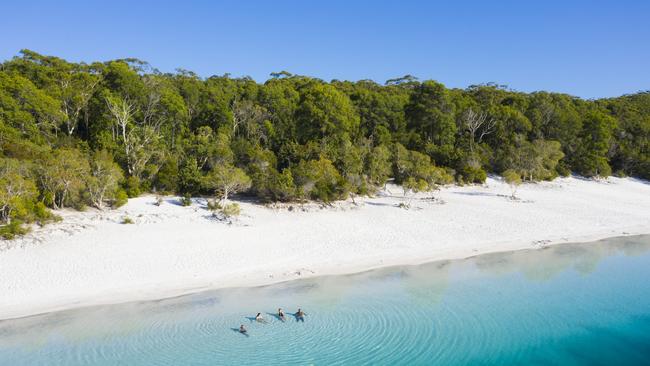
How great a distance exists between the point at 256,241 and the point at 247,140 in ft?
53.7

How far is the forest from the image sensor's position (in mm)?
23656

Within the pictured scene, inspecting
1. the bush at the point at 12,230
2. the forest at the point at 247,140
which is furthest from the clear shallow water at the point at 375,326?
the forest at the point at 247,140

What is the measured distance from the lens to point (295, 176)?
27.0m

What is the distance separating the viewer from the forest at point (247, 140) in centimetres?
2366

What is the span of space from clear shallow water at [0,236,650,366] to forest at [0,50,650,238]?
8442mm

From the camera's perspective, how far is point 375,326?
13.4 m

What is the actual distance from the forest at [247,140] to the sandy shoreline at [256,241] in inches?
64.2

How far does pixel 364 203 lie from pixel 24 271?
1916 centimetres

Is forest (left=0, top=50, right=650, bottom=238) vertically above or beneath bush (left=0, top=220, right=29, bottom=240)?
above

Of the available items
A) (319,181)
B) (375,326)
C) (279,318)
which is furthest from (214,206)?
(375,326)

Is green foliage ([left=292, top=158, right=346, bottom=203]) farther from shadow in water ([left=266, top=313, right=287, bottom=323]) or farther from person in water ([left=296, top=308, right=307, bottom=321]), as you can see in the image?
person in water ([left=296, top=308, right=307, bottom=321])

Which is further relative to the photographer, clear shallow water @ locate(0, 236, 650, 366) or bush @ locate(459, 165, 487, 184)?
bush @ locate(459, 165, 487, 184)

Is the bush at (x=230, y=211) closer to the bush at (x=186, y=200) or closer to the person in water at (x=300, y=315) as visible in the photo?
the bush at (x=186, y=200)

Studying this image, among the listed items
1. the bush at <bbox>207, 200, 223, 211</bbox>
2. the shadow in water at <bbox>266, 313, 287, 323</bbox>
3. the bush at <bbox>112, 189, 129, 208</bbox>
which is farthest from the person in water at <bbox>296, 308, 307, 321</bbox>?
the bush at <bbox>112, 189, 129, 208</bbox>
